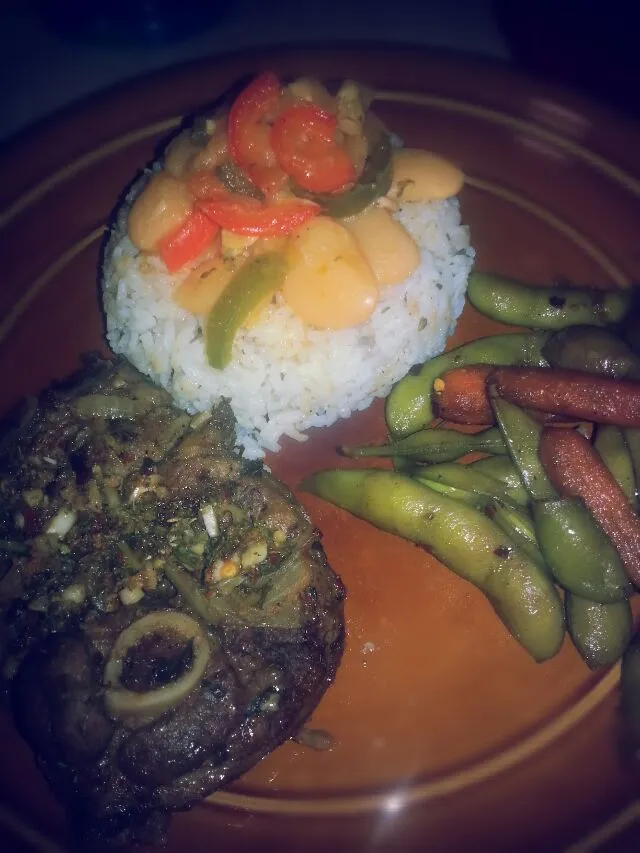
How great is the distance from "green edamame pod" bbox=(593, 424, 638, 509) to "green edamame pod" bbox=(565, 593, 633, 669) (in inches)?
22.0

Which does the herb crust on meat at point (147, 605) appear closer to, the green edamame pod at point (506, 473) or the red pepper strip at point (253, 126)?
the green edamame pod at point (506, 473)

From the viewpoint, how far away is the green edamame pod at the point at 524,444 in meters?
3.53

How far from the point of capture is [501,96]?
16.9 feet

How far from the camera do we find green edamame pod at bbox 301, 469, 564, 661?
3.42 metres

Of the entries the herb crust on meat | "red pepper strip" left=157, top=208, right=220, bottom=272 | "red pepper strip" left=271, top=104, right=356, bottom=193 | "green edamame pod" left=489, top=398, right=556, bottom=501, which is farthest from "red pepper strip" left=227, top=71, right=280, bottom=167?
"green edamame pod" left=489, top=398, right=556, bottom=501

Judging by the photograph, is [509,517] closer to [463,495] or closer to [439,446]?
[463,495]

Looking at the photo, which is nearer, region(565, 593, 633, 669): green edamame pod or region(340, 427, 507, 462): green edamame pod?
region(565, 593, 633, 669): green edamame pod

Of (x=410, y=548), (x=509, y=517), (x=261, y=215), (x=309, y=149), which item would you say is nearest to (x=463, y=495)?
(x=509, y=517)

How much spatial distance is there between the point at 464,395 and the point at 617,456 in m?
0.89

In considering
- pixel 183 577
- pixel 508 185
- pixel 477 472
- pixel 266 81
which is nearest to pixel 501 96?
pixel 508 185

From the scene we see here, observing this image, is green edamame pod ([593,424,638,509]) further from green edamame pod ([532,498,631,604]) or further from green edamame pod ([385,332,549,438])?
green edamame pod ([385,332,549,438])

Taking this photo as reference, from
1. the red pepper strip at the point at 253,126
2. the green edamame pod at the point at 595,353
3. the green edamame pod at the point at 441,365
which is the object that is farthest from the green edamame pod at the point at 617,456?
the red pepper strip at the point at 253,126

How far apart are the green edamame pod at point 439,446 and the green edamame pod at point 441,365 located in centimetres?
10

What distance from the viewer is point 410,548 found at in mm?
3953
